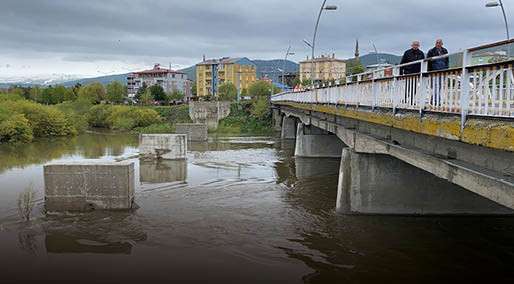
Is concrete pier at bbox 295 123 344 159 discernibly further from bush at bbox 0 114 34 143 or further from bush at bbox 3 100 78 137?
bush at bbox 3 100 78 137

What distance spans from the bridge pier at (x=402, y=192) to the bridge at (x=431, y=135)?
0.10 feet

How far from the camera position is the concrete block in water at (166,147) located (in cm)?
3512

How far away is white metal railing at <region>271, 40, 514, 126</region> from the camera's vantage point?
7.64 metres

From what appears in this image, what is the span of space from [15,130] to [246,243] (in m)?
45.1

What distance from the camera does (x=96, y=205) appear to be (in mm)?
18703

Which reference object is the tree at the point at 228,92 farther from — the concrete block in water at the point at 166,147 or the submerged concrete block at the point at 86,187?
the submerged concrete block at the point at 86,187

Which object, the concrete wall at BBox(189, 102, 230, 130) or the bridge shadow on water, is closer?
the bridge shadow on water

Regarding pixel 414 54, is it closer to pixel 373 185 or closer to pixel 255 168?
pixel 373 185

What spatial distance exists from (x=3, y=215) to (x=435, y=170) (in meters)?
15.3

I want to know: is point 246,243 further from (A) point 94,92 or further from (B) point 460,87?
(A) point 94,92

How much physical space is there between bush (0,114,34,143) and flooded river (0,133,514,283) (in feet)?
105

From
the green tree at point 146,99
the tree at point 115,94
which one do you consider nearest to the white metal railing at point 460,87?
the green tree at point 146,99

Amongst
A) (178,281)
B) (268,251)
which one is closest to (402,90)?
(268,251)

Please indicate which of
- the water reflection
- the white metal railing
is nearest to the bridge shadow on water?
the white metal railing
